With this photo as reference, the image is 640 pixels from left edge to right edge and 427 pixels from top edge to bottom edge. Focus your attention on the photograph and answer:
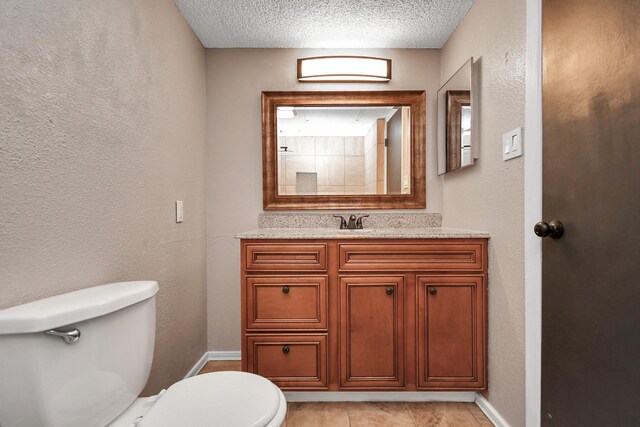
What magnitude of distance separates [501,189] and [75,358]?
1.66 meters

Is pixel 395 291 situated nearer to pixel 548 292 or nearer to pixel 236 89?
pixel 548 292

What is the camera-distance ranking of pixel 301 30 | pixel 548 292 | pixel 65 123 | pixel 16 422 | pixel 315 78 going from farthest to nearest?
pixel 315 78 → pixel 301 30 → pixel 548 292 → pixel 65 123 → pixel 16 422

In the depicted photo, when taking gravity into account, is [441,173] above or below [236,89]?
below

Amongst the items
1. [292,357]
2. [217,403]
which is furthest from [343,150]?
[217,403]

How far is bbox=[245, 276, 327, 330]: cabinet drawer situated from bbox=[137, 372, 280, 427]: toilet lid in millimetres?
713

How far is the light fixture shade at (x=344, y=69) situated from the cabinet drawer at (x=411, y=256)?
1.17 m

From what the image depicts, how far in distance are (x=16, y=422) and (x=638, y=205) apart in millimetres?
1578

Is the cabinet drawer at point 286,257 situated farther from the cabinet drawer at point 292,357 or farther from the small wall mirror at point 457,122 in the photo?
the small wall mirror at point 457,122

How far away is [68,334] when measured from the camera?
0.79 m

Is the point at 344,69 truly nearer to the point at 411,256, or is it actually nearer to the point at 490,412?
the point at 411,256

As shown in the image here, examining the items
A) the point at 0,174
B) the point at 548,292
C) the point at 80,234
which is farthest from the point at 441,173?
the point at 0,174

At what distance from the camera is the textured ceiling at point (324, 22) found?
1.89m

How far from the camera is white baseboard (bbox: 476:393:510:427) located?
1.60m

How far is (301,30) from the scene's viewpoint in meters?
2.15
